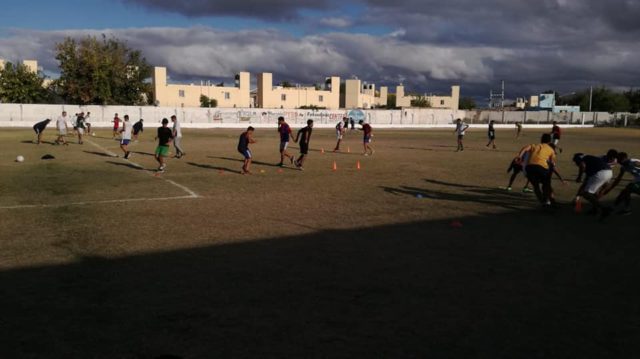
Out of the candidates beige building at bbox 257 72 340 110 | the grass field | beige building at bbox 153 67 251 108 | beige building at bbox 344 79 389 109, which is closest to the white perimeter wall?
beige building at bbox 257 72 340 110

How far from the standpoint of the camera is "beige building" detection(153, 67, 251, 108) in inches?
3706

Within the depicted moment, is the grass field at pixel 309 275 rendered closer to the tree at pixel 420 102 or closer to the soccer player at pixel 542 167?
the soccer player at pixel 542 167

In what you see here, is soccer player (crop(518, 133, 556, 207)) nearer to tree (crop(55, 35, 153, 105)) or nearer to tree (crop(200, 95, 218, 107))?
Result: tree (crop(55, 35, 153, 105))

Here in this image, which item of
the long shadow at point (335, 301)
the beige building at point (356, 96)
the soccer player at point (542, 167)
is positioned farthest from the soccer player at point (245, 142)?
the beige building at point (356, 96)

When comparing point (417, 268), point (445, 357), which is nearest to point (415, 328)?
point (445, 357)

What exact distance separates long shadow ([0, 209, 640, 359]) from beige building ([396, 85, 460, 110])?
130693 millimetres

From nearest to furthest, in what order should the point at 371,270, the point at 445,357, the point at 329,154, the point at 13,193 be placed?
the point at 445,357 < the point at 371,270 < the point at 13,193 < the point at 329,154

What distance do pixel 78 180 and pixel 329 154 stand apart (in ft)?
40.9

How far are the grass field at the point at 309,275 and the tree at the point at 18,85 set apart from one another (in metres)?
62.1

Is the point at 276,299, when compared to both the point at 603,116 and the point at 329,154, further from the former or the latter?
the point at 603,116

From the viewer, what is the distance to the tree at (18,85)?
6481cm

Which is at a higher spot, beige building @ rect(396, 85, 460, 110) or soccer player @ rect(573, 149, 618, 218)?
beige building @ rect(396, 85, 460, 110)

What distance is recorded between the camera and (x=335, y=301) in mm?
5426

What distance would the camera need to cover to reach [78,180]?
14523 mm
